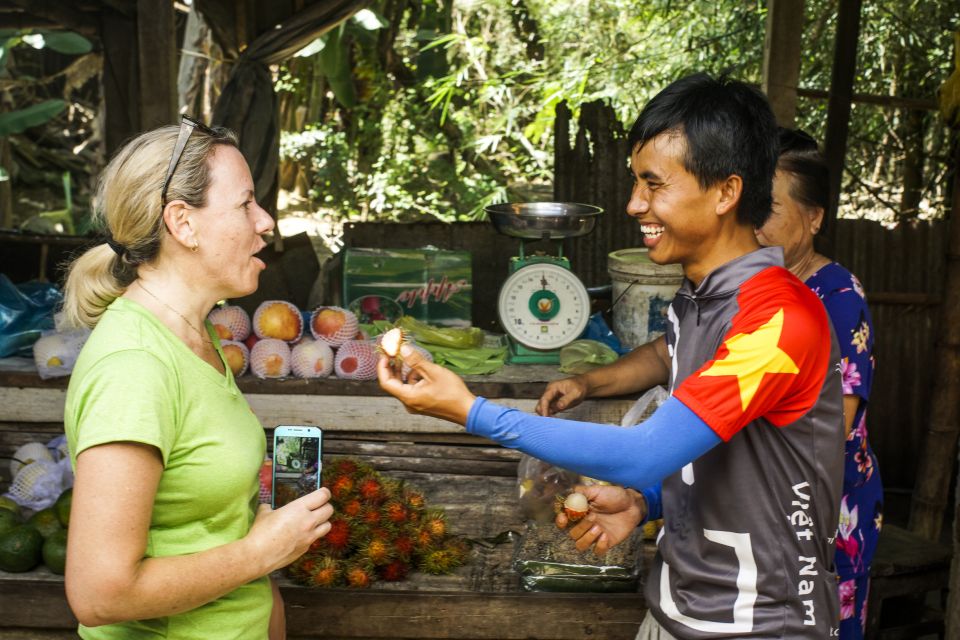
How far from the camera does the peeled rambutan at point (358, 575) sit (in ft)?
8.46

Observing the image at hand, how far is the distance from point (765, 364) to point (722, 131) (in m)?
0.41

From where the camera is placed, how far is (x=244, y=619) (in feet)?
5.85

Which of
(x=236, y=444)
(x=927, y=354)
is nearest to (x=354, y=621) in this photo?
(x=236, y=444)

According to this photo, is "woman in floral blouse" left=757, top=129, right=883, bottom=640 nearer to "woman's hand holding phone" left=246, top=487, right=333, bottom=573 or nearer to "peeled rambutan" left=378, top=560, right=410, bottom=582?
"peeled rambutan" left=378, top=560, right=410, bottom=582

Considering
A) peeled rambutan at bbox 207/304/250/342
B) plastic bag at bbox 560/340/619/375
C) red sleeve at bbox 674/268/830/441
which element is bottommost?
plastic bag at bbox 560/340/619/375

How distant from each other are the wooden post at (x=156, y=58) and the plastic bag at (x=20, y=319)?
1.04 m

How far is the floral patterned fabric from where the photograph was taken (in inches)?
88.5

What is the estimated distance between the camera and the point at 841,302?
7.52 ft

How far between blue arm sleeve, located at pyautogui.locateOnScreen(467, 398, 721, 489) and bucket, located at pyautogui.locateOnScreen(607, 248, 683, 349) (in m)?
2.08

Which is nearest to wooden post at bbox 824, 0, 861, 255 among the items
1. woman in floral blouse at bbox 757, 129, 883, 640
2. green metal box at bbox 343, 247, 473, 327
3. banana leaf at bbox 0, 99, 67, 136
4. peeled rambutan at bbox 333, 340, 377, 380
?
green metal box at bbox 343, 247, 473, 327

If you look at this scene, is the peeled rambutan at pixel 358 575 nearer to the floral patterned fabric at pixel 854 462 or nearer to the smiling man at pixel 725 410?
the smiling man at pixel 725 410

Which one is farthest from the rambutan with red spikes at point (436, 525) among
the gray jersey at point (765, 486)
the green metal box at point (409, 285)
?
the green metal box at point (409, 285)

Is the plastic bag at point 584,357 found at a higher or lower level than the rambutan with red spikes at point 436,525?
higher

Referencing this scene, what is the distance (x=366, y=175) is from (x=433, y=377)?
841 cm
